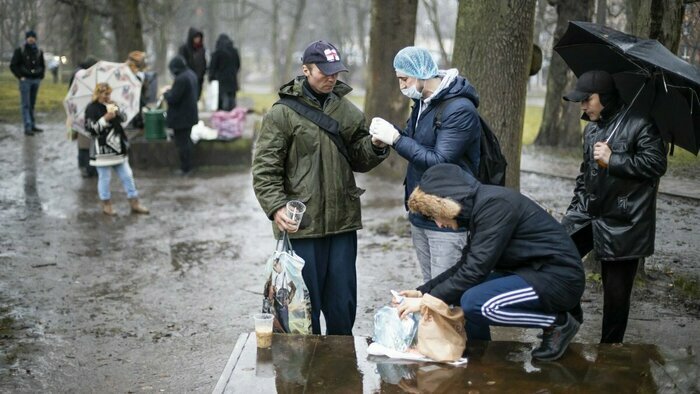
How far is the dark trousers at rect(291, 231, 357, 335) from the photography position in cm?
514

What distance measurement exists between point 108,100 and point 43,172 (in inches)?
158

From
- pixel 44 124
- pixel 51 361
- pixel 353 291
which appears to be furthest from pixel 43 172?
pixel 353 291

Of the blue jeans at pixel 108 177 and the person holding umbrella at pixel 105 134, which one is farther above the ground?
the person holding umbrella at pixel 105 134

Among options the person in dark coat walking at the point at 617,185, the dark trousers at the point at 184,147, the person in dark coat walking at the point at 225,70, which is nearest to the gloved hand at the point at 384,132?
the person in dark coat walking at the point at 617,185

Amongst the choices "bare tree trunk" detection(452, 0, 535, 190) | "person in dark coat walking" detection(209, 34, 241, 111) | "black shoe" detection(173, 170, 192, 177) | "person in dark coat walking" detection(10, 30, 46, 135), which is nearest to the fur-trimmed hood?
"bare tree trunk" detection(452, 0, 535, 190)

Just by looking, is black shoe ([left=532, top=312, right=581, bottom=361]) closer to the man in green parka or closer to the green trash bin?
the man in green parka

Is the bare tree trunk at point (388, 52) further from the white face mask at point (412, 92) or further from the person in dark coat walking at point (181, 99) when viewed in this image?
the white face mask at point (412, 92)

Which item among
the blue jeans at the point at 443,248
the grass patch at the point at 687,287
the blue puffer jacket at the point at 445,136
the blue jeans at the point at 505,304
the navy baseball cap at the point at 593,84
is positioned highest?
the navy baseball cap at the point at 593,84

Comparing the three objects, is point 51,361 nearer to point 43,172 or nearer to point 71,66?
point 43,172

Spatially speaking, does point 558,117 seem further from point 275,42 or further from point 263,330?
point 275,42

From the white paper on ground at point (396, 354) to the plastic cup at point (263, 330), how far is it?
56cm

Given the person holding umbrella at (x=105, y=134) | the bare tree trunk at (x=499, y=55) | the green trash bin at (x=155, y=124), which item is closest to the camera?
the bare tree trunk at (x=499, y=55)

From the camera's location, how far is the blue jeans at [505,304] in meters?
4.43

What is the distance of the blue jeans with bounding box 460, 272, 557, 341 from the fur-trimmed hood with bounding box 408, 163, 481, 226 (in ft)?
1.24
